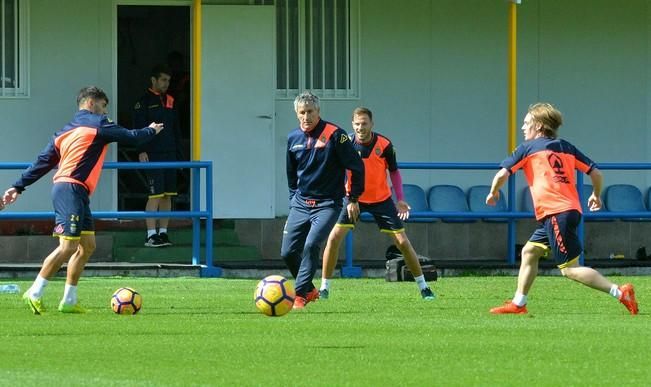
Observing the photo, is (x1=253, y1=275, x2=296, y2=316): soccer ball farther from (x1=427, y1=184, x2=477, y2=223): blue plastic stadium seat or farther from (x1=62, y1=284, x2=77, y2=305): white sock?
(x1=427, y1=184, x2=477, y2=223): blue plastic stadium seat

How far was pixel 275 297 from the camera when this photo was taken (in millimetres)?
12750

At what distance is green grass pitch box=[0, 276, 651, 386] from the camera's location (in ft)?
30.3

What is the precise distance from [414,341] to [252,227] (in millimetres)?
9530

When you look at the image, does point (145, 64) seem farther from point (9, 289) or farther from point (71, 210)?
point (71, 210)

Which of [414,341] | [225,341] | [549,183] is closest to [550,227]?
[549,183]

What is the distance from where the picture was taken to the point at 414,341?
11.1m

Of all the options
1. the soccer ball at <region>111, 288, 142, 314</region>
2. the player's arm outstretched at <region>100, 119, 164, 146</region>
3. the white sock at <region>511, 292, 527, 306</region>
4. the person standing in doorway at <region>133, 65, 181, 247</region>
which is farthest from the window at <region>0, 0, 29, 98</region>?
the white sock at <region>511, 292, 527, 306</region>

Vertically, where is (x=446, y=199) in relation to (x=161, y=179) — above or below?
below

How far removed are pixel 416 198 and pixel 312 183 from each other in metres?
7.07

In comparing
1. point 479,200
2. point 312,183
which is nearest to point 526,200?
point 479,200

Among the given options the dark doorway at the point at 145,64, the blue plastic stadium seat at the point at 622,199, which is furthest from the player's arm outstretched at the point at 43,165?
the blue plastic stadium seat at the point at 622,199

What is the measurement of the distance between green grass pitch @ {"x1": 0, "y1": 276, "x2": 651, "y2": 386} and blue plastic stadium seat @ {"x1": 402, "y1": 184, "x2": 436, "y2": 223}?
5074 millimetres

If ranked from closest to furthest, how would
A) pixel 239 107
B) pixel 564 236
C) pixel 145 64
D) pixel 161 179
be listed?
pixel 564 236
pixel 161 179
pixel 239 107
pixel 145 64

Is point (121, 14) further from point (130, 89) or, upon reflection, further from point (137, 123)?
point (137, 123)
